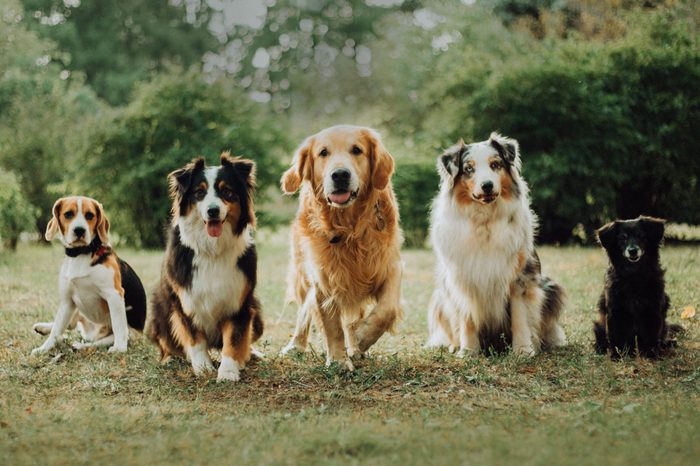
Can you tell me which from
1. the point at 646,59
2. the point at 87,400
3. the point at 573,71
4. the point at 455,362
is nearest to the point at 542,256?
the point at 573,71

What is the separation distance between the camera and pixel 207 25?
3978 cm

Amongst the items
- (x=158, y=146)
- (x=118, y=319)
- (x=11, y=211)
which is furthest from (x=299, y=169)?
(x=158, y=146)

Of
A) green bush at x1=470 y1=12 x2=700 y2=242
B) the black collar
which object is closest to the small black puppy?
the black collar

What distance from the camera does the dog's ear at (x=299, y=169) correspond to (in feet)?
17.3

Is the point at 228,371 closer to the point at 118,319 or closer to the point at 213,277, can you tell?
the point at 213,277

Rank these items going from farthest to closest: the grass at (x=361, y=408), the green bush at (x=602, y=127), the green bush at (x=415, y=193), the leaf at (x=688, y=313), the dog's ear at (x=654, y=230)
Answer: the green bush at (x=415, y=193) < the green bush at (x=602, y=127) < the leaf at (x=688, y=313) < the dog's ear at (x=654, y=230) < the grass at (x=361, y=408)

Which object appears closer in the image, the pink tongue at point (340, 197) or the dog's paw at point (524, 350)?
the pink tongue at point (340, 197)

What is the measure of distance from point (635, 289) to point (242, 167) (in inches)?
120

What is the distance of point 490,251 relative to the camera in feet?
18.1

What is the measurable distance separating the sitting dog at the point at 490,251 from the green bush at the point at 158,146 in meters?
10.6

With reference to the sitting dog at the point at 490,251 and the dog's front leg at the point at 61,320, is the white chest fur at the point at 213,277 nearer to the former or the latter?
the dog's front leg at the point at 61,320

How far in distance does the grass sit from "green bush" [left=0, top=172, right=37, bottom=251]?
6.98 metres

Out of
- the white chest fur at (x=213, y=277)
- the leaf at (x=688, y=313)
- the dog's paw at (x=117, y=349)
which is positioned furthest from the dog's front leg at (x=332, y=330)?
the leaf at (x=688, y=313)

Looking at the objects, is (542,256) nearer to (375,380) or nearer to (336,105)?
(375,380)
